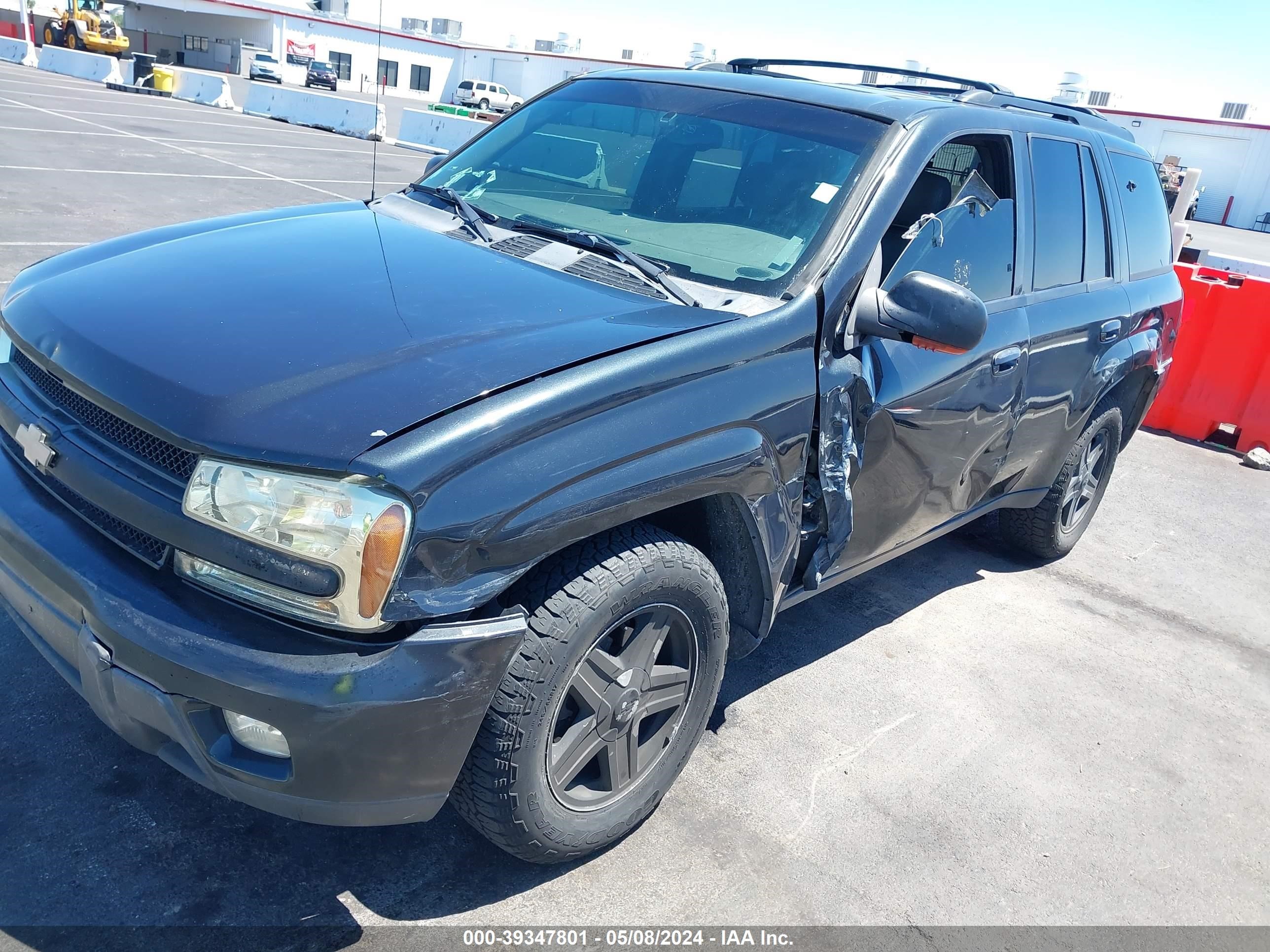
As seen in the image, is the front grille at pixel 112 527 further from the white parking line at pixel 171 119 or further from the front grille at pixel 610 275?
the white parking line at pixel 171 119

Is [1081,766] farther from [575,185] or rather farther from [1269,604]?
[575,185]

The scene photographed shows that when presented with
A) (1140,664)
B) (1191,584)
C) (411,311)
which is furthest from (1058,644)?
(411,311)

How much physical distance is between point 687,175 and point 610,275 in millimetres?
630

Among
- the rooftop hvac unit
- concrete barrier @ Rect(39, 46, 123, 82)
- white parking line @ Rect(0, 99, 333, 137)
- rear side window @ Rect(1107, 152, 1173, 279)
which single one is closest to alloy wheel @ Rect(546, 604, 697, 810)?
rear side window @ Rect(1107, 152, 1173, 279)

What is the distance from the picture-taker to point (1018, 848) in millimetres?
2936

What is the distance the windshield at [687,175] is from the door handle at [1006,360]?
2.98ft

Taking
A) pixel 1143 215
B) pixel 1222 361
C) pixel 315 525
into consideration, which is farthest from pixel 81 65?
pixel 315 525

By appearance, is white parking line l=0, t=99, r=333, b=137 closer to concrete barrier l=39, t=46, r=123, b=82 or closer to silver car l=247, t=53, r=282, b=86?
concrete barrier l=39, t=46, r=123, b=82

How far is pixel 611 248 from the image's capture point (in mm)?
2955

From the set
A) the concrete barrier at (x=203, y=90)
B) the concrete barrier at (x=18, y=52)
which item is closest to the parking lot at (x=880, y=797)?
the concrete barrier at (x=203, y=90)

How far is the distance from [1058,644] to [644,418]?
9.18ft

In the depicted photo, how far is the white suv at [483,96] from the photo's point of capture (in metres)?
48.4

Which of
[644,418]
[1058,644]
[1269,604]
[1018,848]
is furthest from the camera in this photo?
[1269,604]

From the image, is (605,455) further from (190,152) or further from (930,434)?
(190,152)
